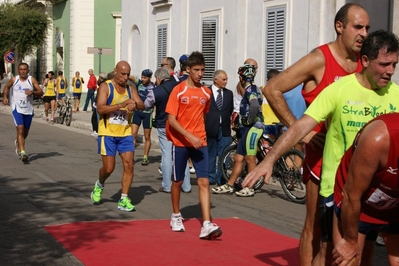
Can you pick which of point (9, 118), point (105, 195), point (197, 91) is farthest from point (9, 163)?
point (9, 118)

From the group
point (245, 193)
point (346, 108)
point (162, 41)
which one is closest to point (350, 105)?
point (346, 108)

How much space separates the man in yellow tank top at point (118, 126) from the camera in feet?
33.1

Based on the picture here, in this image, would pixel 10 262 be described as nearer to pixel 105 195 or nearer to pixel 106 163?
pixel 106 163

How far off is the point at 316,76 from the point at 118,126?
4.97 metres

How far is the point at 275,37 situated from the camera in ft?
66.6

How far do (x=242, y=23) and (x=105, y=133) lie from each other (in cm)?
1241

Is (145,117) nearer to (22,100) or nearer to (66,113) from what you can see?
(22,100)

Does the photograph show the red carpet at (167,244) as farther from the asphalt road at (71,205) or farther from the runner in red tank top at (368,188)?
the runner in red tank top at (368,188)

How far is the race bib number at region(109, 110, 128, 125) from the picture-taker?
33.6 ft

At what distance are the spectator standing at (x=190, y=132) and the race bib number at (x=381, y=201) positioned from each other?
4116 millimetres

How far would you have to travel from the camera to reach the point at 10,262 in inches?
285

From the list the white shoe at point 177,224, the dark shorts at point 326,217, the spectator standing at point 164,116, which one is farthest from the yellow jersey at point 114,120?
the dark shorts at point 326,217

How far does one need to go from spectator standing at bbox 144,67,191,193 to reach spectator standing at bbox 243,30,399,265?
6629 mm

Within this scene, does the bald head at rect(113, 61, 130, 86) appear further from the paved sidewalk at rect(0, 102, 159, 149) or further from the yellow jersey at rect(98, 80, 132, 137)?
the paved sidewalk at rect(0, 102, 159, 149)
